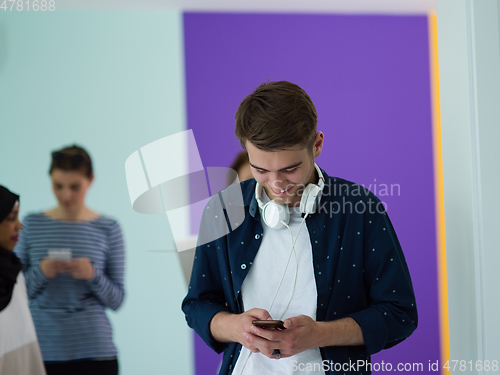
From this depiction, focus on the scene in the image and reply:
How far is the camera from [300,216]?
3.80ft

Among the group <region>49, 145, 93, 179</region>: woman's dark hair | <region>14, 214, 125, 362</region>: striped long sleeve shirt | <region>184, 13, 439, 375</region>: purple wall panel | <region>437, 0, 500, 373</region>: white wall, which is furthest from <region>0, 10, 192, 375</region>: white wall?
<region>437, 0, 500, 373</region>: white wall

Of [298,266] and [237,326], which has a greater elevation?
[298,266]

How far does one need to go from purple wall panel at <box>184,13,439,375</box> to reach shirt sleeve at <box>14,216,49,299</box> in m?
1.26

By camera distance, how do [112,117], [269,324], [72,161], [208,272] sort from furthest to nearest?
[112,117], [72,161], [208,272], [269,324]

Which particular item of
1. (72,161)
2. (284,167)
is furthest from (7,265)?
(284,167)

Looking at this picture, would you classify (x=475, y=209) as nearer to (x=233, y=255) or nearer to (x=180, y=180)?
(x=233, y=255)

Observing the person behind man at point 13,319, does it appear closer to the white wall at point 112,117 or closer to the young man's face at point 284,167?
the white wall at point 112,117

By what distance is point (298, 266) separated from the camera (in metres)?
1.11

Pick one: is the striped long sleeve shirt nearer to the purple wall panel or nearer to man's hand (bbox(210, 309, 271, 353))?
man's hand (bbox(210, 309, 271, 353))

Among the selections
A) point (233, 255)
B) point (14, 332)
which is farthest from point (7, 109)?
point (233, 255)

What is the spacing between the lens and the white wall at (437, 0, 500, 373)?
118cm

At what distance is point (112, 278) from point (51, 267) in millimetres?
248

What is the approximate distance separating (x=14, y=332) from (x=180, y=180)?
1.40m

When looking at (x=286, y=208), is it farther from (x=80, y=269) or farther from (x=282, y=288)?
(x=80, y=269)
